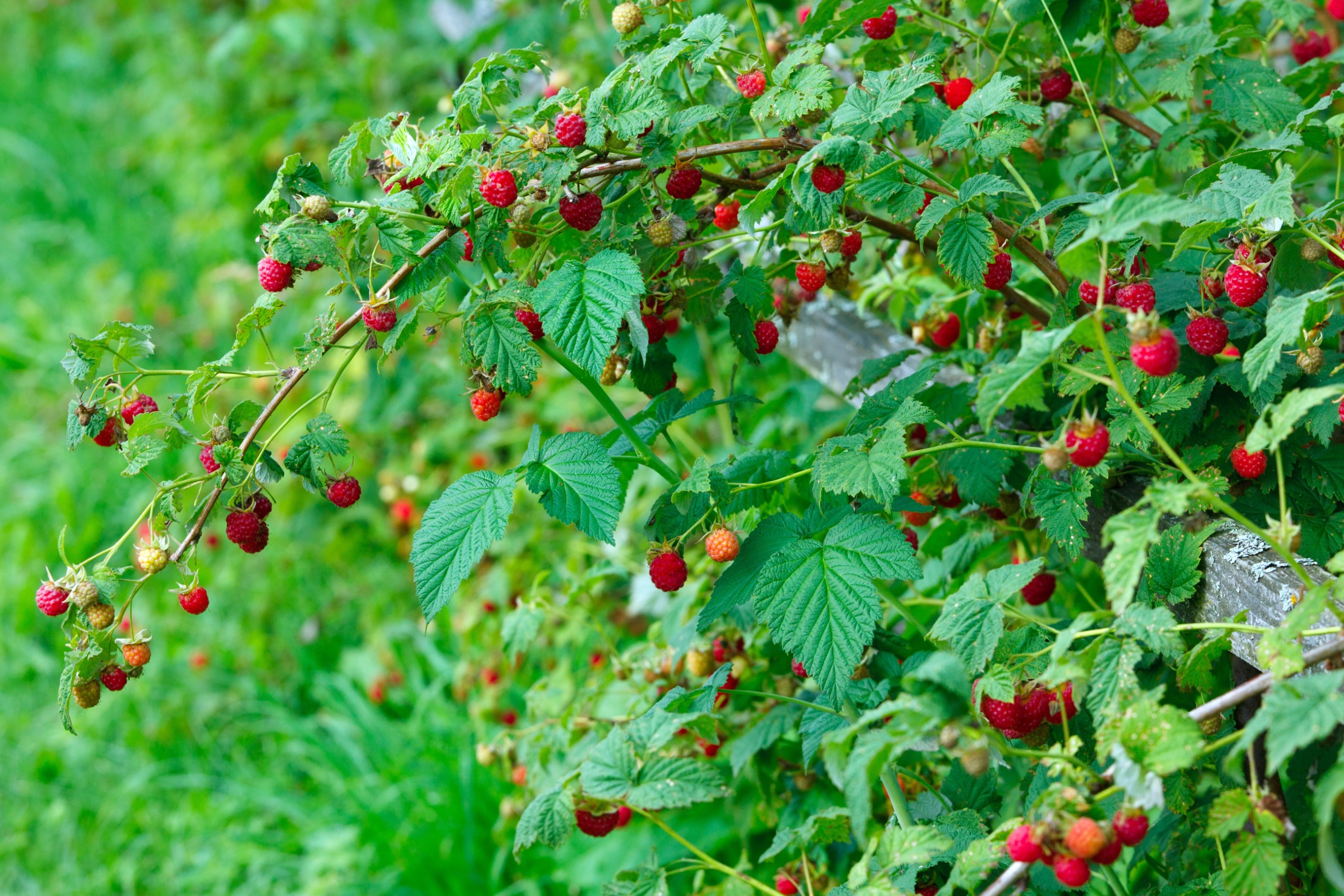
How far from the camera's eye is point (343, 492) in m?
1.25

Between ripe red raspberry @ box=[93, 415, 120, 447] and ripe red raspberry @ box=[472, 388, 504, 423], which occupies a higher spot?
ripe red raspberry @ box=[93, 415, 120, 447]

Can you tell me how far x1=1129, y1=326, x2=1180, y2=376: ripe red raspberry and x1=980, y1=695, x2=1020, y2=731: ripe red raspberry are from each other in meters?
0.36

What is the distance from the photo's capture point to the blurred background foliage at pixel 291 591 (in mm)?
2125

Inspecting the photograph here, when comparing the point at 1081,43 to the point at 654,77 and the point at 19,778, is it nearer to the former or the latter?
the point at 654,77

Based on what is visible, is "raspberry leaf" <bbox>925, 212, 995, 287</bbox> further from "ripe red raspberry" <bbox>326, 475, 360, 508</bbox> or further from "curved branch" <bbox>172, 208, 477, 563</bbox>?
"ripe red raspberry" <bbox>326, 475, 360, 508</bbox>

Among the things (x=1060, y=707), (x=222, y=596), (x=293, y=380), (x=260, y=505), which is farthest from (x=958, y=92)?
(x=222, y=596)

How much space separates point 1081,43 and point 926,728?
42.2 inches

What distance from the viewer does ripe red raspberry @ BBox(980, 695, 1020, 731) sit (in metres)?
1.03

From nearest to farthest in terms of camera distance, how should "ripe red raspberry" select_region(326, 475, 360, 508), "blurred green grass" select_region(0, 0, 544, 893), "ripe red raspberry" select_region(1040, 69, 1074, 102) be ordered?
"ripe red raspberry" select_region(326, 475, 360, 508), "ripe red raspberry" select_region(1040, 69, 1074, 102), "blurred green grass" select_region(0, 0, 544, 893)

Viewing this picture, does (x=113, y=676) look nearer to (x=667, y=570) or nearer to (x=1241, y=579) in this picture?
(x=667, y=570)

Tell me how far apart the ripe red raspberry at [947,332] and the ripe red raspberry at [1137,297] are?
17.8 inches

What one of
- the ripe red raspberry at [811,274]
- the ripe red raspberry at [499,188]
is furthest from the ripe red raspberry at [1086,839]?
the ripe red raspberry at [499,188]

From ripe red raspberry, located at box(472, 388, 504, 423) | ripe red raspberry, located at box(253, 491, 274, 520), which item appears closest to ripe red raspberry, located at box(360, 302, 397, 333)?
ripe red raspberry, located at box(472, 388, 504, 423)

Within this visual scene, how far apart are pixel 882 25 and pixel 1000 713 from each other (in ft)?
2.65
